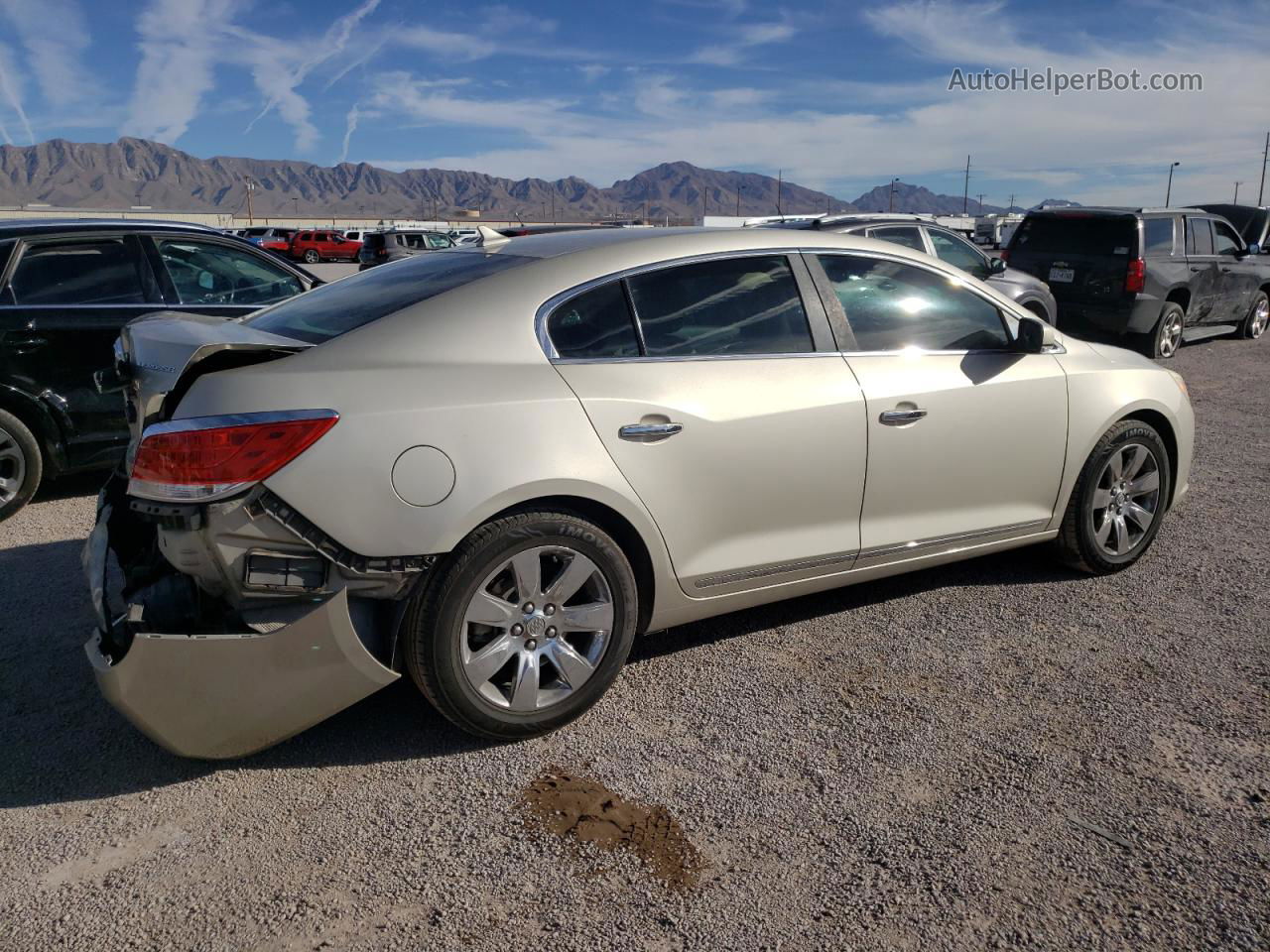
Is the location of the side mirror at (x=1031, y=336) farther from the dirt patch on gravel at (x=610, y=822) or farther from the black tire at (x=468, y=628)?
the dirt patch on gravel at (x=610, y=822)

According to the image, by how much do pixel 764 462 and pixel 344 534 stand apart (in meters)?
1.49

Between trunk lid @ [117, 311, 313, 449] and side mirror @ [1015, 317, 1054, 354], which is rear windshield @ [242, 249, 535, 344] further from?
side mirror @ [1015, 317, 1054, 354]

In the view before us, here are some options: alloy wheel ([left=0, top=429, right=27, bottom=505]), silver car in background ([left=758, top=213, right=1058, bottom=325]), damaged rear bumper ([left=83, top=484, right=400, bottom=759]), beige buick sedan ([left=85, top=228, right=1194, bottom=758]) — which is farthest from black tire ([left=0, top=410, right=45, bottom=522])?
silver car in background ([left=758, top=213, right=1058, bottom=325])

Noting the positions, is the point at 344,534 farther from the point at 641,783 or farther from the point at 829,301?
the point at 829,301

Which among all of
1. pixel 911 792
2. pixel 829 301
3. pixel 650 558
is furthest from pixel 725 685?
pixel 829 301

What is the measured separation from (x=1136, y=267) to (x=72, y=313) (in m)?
10.7

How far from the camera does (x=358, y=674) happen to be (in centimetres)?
293

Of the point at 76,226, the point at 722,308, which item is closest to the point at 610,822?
the point at 722,308

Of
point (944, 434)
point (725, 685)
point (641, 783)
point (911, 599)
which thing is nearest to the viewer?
point (641, 783)

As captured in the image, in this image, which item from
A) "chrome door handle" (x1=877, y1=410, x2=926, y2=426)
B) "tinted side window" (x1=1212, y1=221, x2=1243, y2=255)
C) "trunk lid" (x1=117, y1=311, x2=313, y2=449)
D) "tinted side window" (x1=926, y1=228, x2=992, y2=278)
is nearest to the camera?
"trunk lid" (x1=117, y1=311, x2=313, y2=449)

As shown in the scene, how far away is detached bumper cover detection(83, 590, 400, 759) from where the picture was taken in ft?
9.11

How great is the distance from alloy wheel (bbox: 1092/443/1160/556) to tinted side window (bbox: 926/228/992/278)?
6684 mm

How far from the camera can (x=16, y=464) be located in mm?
5594

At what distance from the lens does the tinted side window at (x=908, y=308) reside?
3.96m
